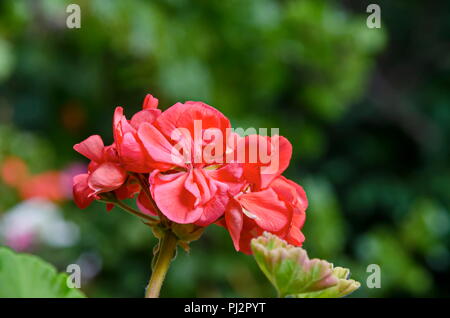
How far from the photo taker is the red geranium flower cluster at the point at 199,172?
10.9 inches

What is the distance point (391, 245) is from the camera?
1.54m

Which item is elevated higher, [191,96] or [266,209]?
[191,96]

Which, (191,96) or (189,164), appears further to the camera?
(191,96)

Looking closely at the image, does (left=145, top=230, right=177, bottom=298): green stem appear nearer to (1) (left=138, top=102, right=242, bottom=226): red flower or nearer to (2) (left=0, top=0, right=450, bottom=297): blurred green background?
(1) (left=138, top=102, right=242, bottom=226): red flower

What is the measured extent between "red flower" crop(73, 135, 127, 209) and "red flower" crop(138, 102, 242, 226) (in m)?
0.02

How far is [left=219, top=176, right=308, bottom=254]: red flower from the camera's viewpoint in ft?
0.91

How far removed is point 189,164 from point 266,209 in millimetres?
41

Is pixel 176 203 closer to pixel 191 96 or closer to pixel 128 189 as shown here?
pixel 128 189

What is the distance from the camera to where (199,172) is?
0.97 ft

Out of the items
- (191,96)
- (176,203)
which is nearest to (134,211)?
(176,203)

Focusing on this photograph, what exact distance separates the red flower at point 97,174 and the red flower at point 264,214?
5 centimetres

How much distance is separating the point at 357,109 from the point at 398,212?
47 cm

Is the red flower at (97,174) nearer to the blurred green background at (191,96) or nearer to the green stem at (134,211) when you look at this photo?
the green stem at (134,211)
